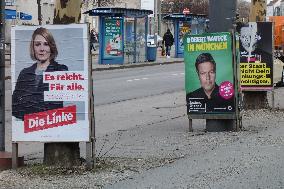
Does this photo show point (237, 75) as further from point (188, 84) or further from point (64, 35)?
point (64, 35)

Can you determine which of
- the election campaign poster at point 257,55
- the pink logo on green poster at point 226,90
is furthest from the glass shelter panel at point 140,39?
the pink logo on green poster at point 226,90

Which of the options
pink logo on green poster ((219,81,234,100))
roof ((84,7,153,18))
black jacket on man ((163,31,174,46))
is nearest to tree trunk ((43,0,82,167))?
pink logo on green poster ((219,81,234,100))

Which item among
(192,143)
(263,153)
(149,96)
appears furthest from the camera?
(149,96)

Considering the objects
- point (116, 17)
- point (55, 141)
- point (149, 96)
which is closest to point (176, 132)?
point (55, 141)

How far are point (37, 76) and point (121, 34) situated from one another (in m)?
28.2

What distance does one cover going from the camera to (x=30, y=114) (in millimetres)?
8438

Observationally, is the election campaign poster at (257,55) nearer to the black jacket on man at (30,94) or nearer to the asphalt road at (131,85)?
the asphalt road at (131,85)

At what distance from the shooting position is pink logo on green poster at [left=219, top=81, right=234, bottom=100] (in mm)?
11969

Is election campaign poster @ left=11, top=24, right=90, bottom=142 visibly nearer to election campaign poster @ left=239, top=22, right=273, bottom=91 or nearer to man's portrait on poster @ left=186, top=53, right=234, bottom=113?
man's portrait on poster @ left=186, top=53, right=234, bottom=113

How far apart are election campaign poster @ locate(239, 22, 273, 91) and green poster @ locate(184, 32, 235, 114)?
3.46 meters

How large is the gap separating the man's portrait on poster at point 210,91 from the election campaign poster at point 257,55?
3448mm

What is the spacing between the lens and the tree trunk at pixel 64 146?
27.8ft

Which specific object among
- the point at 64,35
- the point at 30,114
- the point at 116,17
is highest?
the point at 116,17

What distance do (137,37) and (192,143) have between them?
2832 cm
